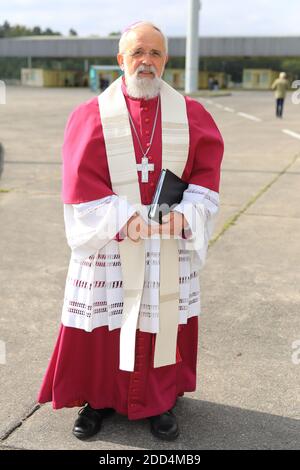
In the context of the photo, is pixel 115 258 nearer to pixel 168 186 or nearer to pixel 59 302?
pixel 168 186

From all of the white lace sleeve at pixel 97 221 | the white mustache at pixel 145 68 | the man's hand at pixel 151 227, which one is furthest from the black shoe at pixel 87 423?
the white mustache at pixel 145 68

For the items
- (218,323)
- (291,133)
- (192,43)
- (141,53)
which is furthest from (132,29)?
(192,43)

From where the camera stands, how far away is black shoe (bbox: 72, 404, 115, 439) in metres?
2.76

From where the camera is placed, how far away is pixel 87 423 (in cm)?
279

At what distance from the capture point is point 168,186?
256 cm

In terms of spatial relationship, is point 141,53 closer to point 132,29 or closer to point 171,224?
point 132,29

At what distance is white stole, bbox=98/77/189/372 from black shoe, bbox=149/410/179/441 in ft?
0.96

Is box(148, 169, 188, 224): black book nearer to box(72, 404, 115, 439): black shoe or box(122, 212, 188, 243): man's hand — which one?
box(122, 212, 188, 243): man's hand

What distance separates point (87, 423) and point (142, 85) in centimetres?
162

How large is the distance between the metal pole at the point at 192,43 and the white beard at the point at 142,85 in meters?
34.4

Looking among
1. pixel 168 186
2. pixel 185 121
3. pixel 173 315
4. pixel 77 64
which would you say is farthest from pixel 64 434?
pixel 77 64

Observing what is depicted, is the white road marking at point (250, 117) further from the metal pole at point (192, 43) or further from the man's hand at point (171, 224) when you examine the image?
the man's hand at point (171, 224)

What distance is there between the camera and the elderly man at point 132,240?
253 cm

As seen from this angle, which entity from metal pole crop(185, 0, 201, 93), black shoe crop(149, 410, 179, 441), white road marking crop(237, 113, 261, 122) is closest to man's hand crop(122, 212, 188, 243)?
black shoe crop(149, 410, 179, 441)
